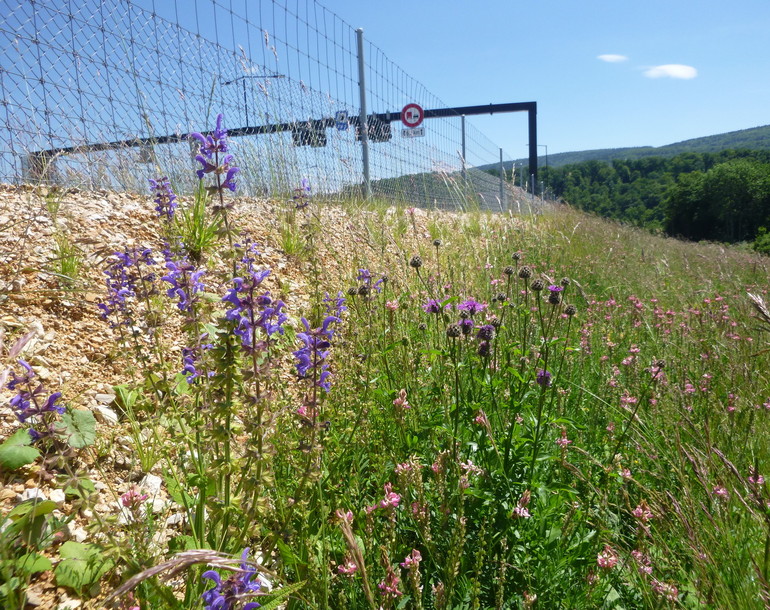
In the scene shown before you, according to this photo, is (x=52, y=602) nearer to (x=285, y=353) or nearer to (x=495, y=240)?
(x=285, y=353)

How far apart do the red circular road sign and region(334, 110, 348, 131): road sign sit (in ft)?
10.3

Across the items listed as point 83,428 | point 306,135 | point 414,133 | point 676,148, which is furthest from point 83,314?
point 676,148

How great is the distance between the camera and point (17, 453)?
1.81m

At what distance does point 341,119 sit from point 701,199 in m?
58.2

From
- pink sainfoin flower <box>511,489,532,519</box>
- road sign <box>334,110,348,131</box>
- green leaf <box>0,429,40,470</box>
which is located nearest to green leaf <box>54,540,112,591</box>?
green leaf <box>0,429,40,470</box>

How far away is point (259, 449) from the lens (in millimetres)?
1350

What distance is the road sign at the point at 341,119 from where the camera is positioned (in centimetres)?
695

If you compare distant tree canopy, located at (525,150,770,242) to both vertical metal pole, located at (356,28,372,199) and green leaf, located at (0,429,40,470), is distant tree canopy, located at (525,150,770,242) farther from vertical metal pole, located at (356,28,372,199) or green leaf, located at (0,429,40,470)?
green leaf, located at (0,429,40,470)

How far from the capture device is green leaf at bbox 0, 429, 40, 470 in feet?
5.91

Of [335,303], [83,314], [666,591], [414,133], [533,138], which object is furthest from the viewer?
[533,138]

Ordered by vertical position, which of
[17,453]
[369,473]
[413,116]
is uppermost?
[413,116]

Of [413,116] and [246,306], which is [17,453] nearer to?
[246,306]

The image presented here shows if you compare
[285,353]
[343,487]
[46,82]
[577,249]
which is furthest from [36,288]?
[577,249]

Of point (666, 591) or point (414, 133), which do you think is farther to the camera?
A: point (414, 133)
